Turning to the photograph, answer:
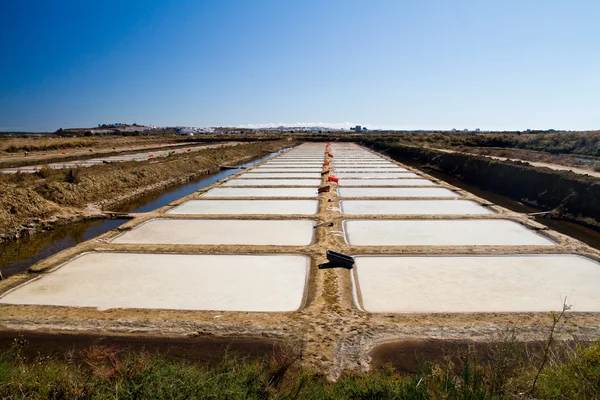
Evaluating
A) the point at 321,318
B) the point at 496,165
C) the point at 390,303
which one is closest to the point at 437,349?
the point at 390,303

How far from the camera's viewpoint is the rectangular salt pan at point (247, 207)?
10.3m

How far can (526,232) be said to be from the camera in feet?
27.0

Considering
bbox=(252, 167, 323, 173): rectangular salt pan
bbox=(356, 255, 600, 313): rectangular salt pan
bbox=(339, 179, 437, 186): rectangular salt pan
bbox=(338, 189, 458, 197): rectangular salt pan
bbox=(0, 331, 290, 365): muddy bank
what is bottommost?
bbox=(0, 331, 290, 365): muddy bank

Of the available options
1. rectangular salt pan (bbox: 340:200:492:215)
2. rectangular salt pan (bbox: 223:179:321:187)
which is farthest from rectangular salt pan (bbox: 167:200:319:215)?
rectangular salt pan (bbox: 223:179:321:187)

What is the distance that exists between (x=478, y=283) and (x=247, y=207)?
702 centimetres

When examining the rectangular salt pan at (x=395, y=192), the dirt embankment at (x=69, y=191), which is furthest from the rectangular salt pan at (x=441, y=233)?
the dirt embankment at (x=69, y=191)

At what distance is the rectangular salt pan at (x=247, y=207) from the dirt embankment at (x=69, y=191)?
2769 millimetres

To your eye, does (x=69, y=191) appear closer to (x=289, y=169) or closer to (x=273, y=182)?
(x=273, y=182)

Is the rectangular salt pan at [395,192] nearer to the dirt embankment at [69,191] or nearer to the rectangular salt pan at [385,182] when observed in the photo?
the rectangular salt pan at [385,182]

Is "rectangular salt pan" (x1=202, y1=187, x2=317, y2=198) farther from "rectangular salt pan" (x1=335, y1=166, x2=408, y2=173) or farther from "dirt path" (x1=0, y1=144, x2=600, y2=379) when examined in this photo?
"dirt path" (x1=0, y1=144, x2=600, y2=379)

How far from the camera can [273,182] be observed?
51.9 ft

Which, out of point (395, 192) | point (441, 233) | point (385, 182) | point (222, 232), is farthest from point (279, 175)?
point (441, 233)

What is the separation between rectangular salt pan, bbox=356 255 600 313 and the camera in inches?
194

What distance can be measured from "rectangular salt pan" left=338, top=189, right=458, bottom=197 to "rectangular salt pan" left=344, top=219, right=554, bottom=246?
3.49 meters
